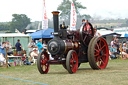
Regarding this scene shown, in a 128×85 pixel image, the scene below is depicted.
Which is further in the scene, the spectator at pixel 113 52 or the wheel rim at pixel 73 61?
the spectator at pixel 113 52

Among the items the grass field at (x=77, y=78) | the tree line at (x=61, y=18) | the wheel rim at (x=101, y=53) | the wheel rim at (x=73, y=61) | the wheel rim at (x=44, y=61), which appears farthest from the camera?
the tree line at (x=61, y=18)

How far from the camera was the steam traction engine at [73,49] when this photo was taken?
33.5 feet

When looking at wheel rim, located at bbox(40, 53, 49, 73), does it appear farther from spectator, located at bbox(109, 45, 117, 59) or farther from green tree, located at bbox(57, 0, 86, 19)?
green tree, located at bbox(57, 0, 86, 19)

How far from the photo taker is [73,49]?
10812 millimetres

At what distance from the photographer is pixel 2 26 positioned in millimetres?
66562

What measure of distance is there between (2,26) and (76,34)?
188 ft

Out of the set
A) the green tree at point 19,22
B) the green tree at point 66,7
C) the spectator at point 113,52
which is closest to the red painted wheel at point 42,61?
the spectator at point 113,52

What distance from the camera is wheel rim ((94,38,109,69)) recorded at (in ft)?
37.6

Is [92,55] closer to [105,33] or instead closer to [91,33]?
[91,33]

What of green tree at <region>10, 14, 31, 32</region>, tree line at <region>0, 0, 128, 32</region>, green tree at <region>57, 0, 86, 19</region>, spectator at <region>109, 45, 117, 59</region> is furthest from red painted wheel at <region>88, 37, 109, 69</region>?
green tree at <region>10, 14, 31, 32</region>

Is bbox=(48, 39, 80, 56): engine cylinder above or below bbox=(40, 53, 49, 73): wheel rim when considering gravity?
above

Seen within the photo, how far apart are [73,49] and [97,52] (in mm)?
1132

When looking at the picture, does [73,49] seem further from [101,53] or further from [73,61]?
[101,53]

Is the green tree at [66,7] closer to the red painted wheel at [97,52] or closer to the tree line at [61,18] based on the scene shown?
the tree line at [61,18]
